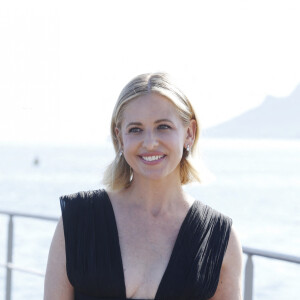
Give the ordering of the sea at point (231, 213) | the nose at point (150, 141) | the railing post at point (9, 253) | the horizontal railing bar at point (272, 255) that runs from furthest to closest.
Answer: the sea at point (231, 213)
the railing post at point (9, 253)
the horizontal railing bar at point (272, 255)
the nose at point (150, 141)

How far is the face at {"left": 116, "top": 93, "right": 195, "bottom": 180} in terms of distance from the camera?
2.18m

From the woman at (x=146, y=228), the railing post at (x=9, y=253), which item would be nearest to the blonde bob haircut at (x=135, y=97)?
the woman at (x=146, y=228)

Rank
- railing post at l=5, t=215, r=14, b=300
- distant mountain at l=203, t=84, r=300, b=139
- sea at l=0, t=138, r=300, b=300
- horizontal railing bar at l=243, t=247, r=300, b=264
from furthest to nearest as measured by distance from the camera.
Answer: distant mountain at l=203, t=84, r=300, b=139, sea at l=0, t=138, r=300, b=300, railing post at l=5, t=215, r=14, b=300, horizontal railing bar at l=243, t=247, r=300, b=264

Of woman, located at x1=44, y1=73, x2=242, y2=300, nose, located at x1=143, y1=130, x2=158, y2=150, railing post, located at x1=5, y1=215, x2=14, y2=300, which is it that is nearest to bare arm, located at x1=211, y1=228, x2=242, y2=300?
woman, located at x1=44, y1=73, x2=242, y2=300

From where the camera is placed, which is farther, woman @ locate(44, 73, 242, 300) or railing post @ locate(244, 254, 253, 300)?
railing post @ locate(244, 254, 253, 300)

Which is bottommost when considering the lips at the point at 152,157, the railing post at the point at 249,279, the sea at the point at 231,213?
the railing post at the point at 249,279

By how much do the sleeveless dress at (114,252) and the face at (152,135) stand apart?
216 mm

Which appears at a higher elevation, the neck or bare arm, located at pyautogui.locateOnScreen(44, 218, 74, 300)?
the neck

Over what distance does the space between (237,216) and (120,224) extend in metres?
32.1

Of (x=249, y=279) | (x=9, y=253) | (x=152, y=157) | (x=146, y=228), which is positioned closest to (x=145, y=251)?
(x=146, y=228)

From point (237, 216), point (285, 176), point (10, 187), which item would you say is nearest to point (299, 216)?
point (237, 216)

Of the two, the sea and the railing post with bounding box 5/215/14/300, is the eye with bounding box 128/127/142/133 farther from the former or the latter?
the railing post with bounding box 5/215/14/300

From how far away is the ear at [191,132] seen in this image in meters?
2.32

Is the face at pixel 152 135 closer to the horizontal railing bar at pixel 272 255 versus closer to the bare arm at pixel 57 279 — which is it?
the bare arm at pixel 57 279
